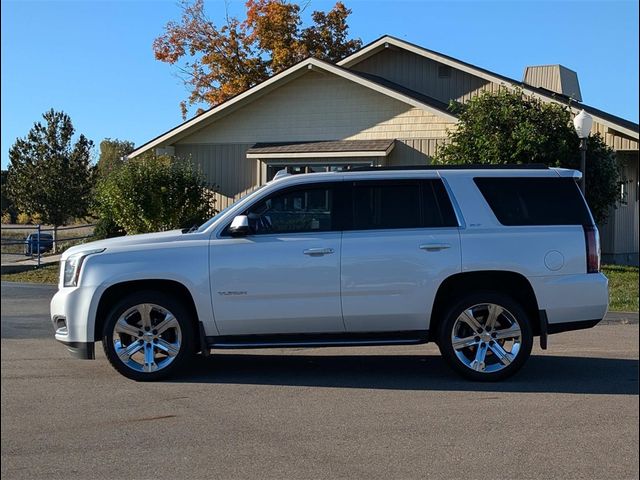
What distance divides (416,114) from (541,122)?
3.99 metres

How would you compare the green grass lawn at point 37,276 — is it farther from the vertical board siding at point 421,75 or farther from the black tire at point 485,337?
the black tire at point 485,337

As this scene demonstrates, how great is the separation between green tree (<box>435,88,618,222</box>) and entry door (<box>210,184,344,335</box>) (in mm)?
9967

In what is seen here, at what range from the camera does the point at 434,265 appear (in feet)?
22.7

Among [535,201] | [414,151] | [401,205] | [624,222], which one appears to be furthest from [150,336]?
[624,222]

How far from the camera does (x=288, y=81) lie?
20.7 metres

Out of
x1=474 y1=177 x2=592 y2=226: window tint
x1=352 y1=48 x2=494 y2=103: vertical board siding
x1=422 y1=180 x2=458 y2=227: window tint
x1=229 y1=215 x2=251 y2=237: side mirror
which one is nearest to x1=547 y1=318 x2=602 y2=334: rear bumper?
x1=474 y1=177 x2=592 y2=226: window tint

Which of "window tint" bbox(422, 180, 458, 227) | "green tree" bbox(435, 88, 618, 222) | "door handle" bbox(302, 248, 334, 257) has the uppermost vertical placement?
"green tree" bbox(435, 88, 618, 222)

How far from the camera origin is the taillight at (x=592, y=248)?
7.04 m

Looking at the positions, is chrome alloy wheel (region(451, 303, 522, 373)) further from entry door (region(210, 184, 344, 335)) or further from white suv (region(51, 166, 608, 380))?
entry door (region(210, 184, 344, 335))

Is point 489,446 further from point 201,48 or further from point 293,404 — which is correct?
point 201,48

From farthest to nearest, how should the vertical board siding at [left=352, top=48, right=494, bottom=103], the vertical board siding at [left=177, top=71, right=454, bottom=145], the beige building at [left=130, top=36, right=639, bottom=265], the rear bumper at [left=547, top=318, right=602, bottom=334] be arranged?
the vertical board siding at [left=352, top=48, right=494, bottom=103]
the vertical board siding at [left=177, top=71, right=454, bottom=145]
the beige building at [left=130, top=36, right=639, bottom=265]
the rear bumper at [left=547, top=318, right=602, bottom=334]

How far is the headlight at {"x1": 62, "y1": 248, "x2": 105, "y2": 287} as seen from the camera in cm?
687

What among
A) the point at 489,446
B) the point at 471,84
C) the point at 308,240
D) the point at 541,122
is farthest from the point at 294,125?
the point at 489,446

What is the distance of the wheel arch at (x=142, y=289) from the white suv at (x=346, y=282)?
0.01 m
